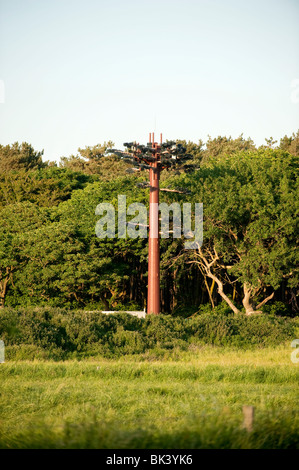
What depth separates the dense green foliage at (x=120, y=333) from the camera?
46.8ft

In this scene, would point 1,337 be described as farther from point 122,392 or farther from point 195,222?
point 195,222

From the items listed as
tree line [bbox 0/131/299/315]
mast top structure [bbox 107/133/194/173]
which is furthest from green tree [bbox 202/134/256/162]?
mast top structure [bbox 107/133/194/173]

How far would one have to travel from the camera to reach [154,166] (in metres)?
21.6

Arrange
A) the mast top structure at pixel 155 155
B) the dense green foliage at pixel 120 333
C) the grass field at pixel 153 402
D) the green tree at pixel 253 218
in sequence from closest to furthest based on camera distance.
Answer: the grass field at pixel 153 402 < the dense green foliage at pixel 120 333 < the mast top structure at pixel 155 155 < the green tree at pixel 253 218

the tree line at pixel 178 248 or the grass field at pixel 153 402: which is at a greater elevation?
the tree line at pixel 178 248

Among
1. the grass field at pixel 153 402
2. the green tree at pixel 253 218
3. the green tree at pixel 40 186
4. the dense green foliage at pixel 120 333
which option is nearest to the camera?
the grass field at pixel 153 402

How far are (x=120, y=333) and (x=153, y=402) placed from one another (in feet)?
25.3

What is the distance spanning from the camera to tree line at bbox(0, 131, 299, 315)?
23.0m

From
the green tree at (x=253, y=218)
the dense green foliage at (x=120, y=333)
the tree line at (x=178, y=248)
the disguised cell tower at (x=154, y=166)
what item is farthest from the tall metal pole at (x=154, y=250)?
the green tree at (x=253, y=218)

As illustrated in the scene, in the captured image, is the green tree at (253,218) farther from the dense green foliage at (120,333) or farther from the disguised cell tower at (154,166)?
the disguised cell tower at (154,166)

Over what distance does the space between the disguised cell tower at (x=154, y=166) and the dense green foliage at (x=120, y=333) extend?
2429 mm

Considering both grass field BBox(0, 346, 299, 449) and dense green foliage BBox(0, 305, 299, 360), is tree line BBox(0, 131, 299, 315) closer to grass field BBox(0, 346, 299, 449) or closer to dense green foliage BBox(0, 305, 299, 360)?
dense green foliage BBox(0, 305, 299, 360)

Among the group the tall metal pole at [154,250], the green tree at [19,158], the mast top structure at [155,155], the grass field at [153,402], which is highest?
the green tree at [19,158]
